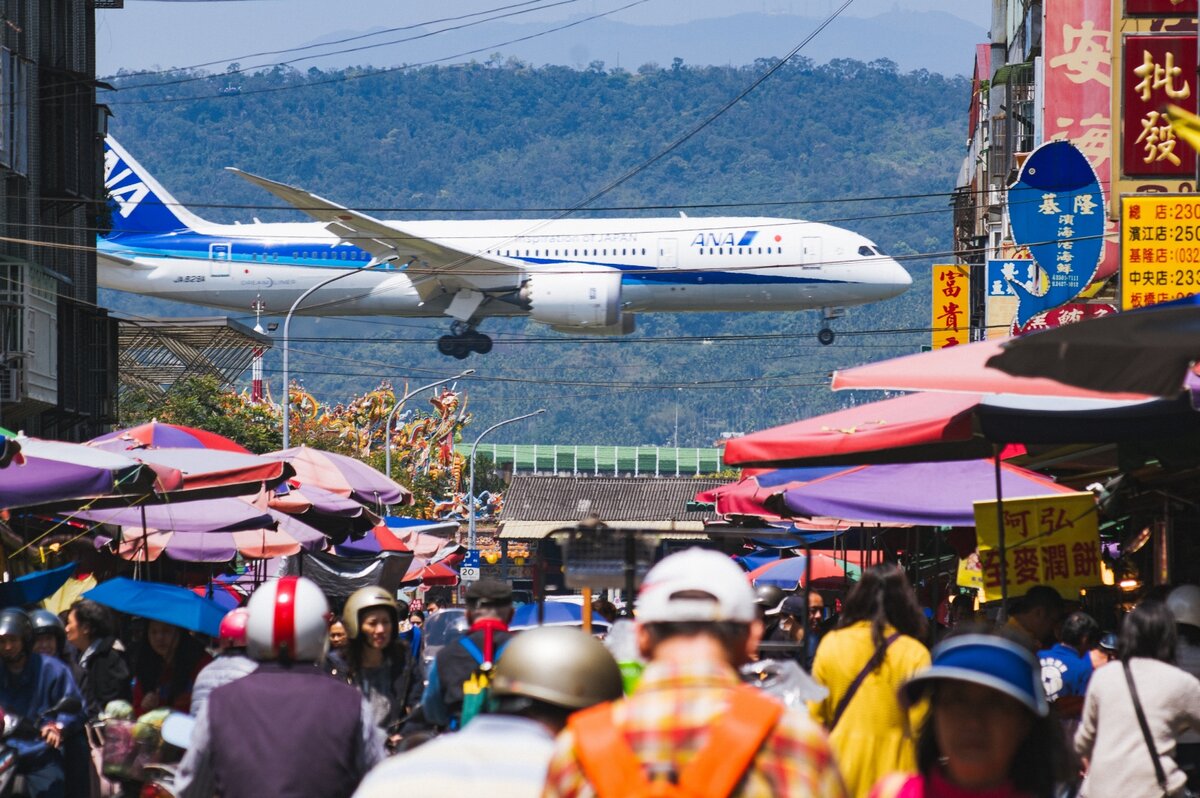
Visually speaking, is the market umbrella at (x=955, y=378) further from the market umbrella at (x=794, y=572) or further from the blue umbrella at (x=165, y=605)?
the market umbrella at (x=794, y=572)

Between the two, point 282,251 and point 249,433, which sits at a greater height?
point 282,251

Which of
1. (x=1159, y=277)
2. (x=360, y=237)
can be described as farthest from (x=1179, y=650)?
(x=360, y=237)

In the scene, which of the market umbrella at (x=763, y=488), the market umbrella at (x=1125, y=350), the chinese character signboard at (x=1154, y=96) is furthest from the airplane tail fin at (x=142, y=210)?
the market umbrella at (x=1125, y=350)

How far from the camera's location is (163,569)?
54.9ft

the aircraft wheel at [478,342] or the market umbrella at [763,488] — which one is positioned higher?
the aircraft wheel at [478,342]

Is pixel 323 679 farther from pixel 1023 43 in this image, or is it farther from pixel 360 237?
pixel 360 237

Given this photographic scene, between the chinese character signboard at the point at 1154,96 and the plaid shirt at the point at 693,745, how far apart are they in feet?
51.1

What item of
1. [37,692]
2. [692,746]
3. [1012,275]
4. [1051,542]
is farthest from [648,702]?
[1012,275]

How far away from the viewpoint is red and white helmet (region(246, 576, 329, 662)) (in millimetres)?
5527

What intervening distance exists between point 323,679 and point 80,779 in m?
2.99

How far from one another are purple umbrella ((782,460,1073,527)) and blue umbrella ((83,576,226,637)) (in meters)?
3.34

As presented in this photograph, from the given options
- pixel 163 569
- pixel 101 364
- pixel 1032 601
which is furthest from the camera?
pixel 101 364

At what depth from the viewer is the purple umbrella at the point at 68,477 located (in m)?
10.1

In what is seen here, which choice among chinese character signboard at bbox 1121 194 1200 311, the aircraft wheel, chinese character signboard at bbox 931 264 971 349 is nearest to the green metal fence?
the aircraft wheel
